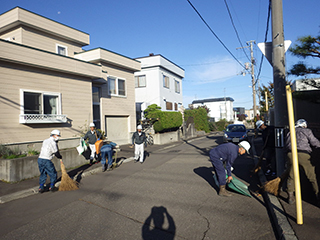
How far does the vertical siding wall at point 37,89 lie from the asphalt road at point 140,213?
4696mm

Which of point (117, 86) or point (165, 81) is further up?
point (165, 81)

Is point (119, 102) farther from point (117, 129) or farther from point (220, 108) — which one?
point (220, 108)

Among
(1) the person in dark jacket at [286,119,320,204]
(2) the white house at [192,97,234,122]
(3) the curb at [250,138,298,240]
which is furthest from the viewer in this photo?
(2) the white house at [192,97,234,122]

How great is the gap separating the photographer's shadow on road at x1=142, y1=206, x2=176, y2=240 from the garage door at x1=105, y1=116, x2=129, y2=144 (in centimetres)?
1204

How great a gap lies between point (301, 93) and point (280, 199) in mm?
2663

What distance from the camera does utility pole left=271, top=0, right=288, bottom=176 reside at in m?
6.11

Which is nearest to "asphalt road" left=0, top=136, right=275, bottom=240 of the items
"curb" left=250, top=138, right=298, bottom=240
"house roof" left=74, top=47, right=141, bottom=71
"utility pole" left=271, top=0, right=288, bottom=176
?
"curb" left=250, top=138, right=298, bottom=240

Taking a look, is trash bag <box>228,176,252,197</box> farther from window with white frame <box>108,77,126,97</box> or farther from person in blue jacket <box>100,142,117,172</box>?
window with white frame <box>108,77,126,97</box>

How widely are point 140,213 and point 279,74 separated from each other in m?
4.62

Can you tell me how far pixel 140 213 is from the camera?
5.27m

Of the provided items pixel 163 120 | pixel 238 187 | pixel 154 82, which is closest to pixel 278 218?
pixel 238 187

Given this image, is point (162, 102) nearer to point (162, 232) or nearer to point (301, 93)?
point (301, 93)

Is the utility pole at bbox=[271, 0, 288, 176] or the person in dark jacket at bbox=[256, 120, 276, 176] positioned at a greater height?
the utility pole at bbox=[271, 0, 288, 176]

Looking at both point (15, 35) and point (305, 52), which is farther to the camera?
point (15, 35)
